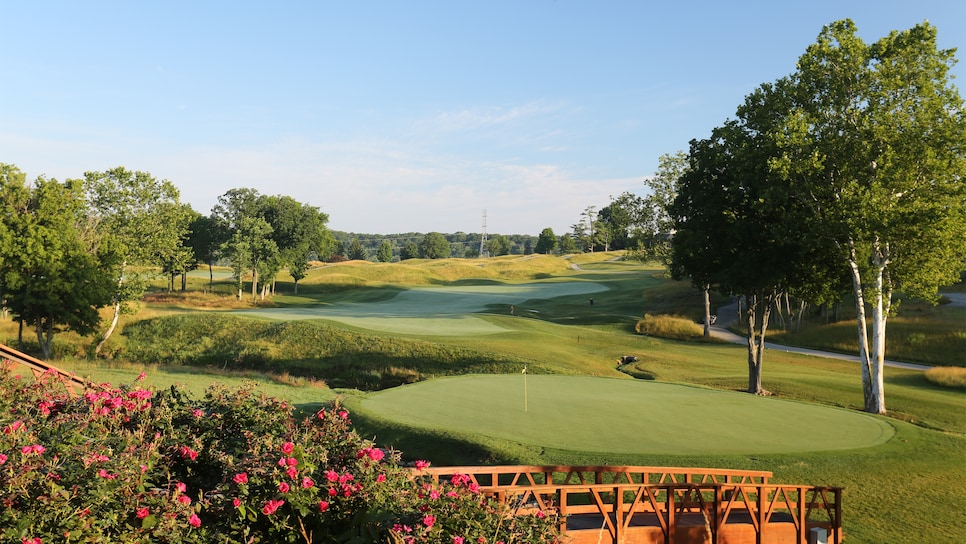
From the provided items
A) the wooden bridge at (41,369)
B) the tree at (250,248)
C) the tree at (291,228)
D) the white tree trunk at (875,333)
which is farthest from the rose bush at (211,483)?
the tree at (291,228)

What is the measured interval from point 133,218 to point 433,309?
27.1 meters

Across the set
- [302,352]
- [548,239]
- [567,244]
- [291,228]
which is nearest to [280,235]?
[291,228]

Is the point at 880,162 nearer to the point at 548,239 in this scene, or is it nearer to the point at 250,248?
the point at 250,248

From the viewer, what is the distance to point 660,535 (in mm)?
10398

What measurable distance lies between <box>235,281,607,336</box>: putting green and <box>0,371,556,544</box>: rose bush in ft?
111

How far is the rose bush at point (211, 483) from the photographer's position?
198 inches

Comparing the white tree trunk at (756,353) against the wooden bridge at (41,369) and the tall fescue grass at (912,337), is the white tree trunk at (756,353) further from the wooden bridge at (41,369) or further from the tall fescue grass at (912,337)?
the wooden bridge at (41,369)

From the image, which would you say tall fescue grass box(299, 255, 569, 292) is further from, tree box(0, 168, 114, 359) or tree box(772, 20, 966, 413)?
tree box(772, 20, 966, 413)

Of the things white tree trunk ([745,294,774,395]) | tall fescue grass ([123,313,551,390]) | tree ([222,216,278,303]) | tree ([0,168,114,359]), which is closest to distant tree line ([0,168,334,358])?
tree ([0,168,114,359])

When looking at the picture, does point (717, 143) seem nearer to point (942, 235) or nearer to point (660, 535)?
point (942, 235)

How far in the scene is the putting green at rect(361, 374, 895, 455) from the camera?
15711mm

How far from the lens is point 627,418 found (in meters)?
18.0

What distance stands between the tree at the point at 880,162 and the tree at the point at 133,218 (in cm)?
3951

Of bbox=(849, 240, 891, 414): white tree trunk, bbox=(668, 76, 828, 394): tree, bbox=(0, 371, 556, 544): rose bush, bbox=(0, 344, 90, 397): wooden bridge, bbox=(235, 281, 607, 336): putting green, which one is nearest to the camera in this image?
bbox=(0, 371, 556, 544): rose bush
